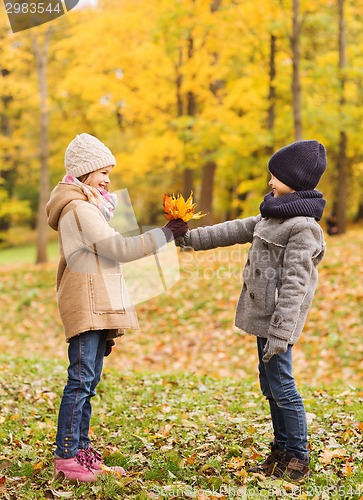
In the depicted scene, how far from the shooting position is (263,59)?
15.5 metres

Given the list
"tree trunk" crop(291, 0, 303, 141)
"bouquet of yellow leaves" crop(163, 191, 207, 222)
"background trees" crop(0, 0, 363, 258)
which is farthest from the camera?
"background trees" crop(0, 0, 363, 258)

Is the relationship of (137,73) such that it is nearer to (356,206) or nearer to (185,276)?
(185,276)

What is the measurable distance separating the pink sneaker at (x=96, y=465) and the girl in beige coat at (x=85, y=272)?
0.03 m

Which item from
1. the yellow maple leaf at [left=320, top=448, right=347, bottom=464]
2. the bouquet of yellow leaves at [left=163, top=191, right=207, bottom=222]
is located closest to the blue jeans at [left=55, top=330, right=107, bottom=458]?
the bouquet of yellow leaves at [left=163, top=191, right=207, bottom=222]

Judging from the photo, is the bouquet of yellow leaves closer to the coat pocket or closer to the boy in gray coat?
the boy in gray coat

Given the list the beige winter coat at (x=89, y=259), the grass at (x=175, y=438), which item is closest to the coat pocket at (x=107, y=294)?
the beige winter coat at (x=89, y=259)

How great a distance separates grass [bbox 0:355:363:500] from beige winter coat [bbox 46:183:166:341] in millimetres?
1008

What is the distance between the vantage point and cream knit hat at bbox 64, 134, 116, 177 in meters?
3.82

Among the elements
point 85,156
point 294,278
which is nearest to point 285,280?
point 294,278

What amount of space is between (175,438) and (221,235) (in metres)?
1.66

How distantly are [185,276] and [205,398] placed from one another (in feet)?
24.9

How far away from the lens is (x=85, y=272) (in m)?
3.81

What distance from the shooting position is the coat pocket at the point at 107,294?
377cm

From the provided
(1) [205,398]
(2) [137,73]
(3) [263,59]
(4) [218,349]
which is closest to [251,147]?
(3) [263,59]
